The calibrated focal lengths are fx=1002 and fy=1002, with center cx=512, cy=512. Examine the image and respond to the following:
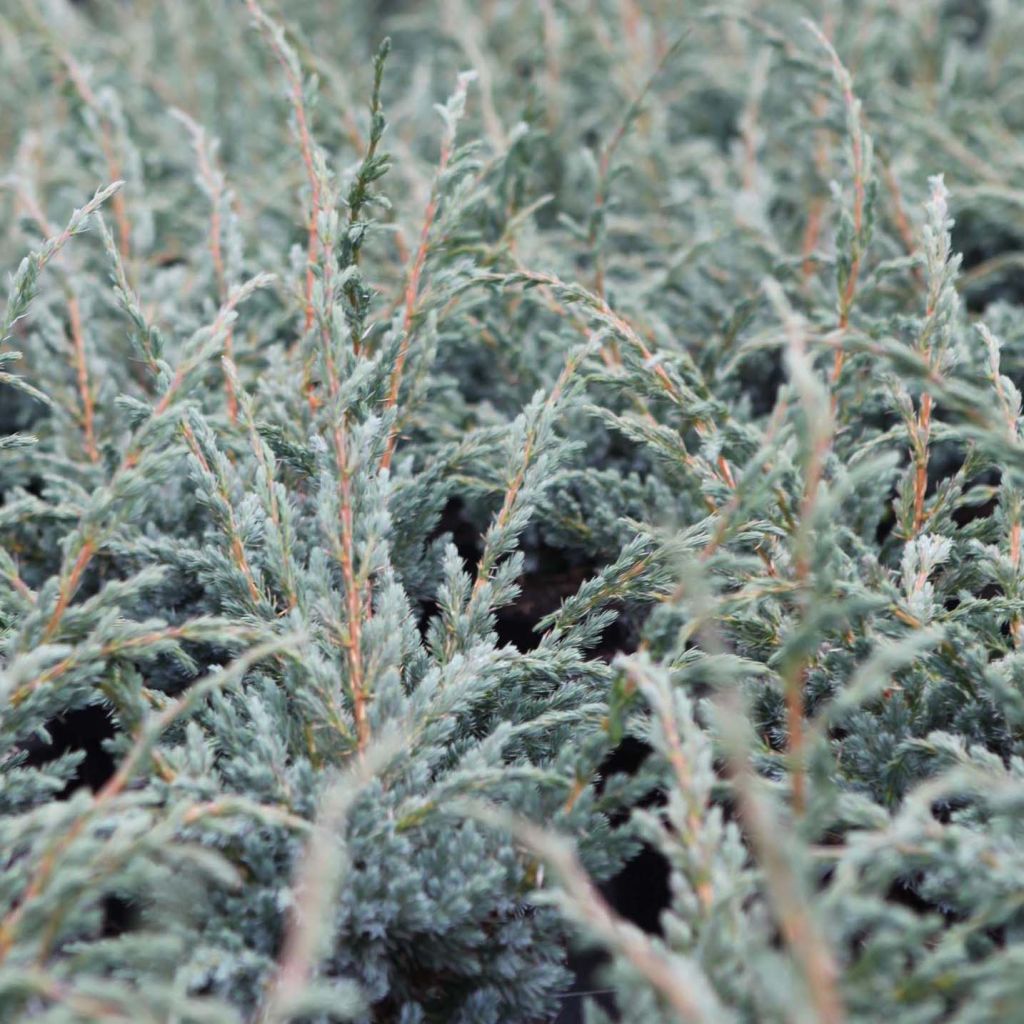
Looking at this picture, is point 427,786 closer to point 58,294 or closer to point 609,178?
point 609,178

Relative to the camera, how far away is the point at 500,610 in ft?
5.03

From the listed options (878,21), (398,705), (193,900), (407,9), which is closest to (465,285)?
(398,705)

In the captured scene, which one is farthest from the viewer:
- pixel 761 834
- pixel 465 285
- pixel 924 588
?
pixel 465 285

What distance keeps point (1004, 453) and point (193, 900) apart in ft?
2.80

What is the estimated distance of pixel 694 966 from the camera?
79cm

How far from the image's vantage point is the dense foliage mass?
825mm

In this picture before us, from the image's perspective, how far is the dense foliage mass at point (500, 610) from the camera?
0.82 metres

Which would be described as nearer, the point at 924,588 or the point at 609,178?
the point at 924,588

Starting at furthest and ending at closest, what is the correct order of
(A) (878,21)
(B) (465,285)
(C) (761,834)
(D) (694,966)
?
(A) (878,21)
(B) (465,285)
(D) (694,966)
(C) (761,834)

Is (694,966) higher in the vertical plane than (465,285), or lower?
lower

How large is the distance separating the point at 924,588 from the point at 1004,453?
0.90 ft

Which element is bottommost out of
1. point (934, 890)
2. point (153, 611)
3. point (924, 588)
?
point (934, 890)

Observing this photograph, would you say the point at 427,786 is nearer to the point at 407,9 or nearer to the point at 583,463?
the point at 583,463

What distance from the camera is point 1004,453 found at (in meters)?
0.90
